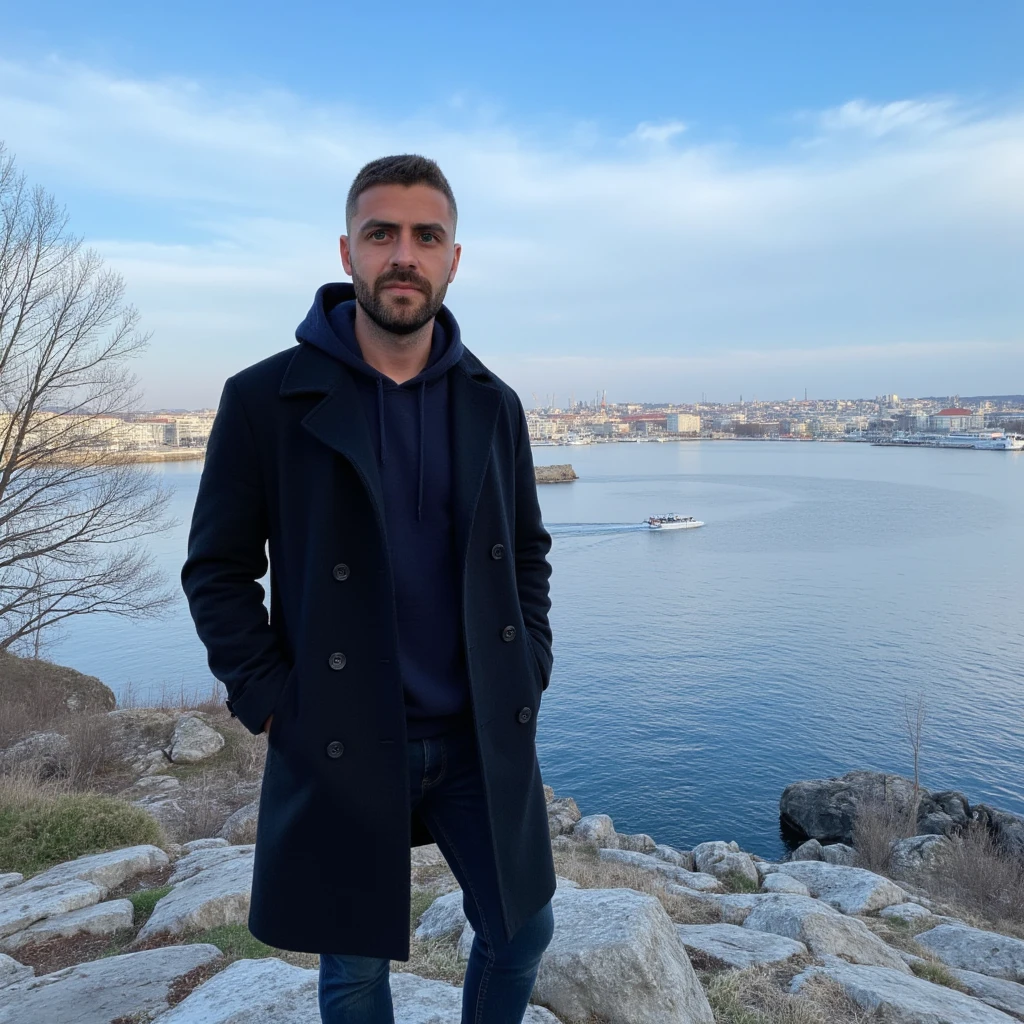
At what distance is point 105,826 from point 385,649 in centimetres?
652

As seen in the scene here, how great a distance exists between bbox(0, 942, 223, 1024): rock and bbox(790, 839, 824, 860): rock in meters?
14.0

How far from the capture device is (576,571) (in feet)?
135

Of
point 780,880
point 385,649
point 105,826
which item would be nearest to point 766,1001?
A: point 385,649

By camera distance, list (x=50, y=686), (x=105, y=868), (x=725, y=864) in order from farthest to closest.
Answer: (x=50, y=686), (x=725, y=864), (x=105, y=868)

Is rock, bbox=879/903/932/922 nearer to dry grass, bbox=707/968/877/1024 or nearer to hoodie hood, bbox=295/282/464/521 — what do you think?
dry grass, bbox=707/968/877/1024

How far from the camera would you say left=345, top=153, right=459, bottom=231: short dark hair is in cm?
210

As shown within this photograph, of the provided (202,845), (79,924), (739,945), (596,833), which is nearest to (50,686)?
(202,845)

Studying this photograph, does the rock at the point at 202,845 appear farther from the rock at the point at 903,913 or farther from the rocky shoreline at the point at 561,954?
the rock at the point at 903,913

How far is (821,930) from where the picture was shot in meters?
5.53

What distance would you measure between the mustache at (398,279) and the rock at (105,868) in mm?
5302

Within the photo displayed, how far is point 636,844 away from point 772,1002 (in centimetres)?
1003

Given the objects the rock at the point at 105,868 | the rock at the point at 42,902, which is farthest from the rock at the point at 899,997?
the rock at the point at 105,868

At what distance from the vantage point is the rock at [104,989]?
3.28 meters

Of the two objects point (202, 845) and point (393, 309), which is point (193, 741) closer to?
point (202, 845)
